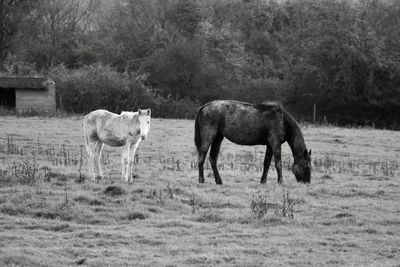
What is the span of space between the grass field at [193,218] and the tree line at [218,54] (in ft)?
111

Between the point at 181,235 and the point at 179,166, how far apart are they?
9277 millimetres

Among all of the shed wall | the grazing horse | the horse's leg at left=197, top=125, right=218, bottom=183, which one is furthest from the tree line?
the grazing horse

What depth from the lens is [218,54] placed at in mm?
72188

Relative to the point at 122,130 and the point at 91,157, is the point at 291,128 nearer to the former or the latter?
the point at 122,130

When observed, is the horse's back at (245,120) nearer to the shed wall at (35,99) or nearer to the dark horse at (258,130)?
the dark horse at (258,130)

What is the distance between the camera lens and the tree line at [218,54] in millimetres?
54625

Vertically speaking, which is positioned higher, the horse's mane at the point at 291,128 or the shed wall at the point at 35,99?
the horse's mane at the point at 291,128

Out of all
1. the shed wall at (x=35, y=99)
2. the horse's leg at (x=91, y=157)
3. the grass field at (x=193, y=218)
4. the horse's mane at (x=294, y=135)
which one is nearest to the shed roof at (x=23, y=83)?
the shed wall at (x=35, y=99)

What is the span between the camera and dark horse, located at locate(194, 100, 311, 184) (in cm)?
1783

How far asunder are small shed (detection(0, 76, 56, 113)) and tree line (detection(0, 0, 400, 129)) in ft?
8.02

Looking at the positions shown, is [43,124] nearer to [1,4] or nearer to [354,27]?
[354,27]

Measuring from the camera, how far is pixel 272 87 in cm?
6031

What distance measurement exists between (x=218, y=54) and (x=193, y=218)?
5949 cm

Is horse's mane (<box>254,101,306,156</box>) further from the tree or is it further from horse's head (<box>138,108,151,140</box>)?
the tree
